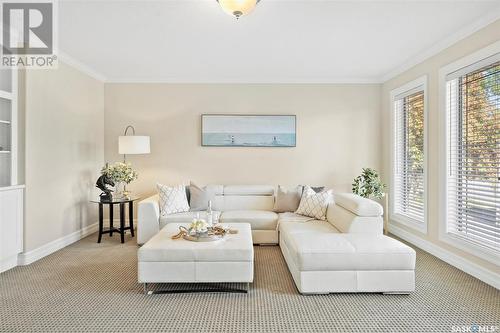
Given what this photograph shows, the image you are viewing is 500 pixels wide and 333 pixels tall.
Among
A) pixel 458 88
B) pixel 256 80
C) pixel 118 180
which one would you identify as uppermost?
pixel 256 80

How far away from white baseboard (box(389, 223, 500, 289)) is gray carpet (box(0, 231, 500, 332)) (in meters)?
0.09

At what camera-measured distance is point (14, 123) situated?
11.7 ft

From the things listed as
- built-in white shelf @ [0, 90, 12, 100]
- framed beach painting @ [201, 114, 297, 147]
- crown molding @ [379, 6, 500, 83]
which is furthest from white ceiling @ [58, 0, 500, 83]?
built-in white shelf @ [0, 90, 12, 100]

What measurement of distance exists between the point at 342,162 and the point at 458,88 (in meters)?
2.20

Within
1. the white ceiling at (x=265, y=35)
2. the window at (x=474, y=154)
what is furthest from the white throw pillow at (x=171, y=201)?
the window at (x=474, y=154)

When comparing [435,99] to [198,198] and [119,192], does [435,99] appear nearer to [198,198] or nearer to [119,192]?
[198,198]

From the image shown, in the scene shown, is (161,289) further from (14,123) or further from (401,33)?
(401,33)

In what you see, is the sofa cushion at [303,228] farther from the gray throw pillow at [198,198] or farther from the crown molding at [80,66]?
the crown molding at [80,66]

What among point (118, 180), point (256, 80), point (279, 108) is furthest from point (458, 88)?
point (118, 180)

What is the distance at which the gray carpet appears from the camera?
2.29 metres

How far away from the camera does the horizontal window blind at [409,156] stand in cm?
443

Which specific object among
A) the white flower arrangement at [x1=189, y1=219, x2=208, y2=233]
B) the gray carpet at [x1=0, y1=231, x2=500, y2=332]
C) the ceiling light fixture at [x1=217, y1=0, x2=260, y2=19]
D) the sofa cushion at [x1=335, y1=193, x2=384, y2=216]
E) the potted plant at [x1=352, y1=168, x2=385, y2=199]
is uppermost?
the ceiling light fixture at [x1=217, y1=0, x2=260, y2=19]

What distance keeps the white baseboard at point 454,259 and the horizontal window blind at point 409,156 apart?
0.93 ft

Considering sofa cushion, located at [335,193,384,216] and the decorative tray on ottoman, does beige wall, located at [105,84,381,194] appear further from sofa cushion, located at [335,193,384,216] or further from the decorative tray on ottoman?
the decorative tray on ottoman
